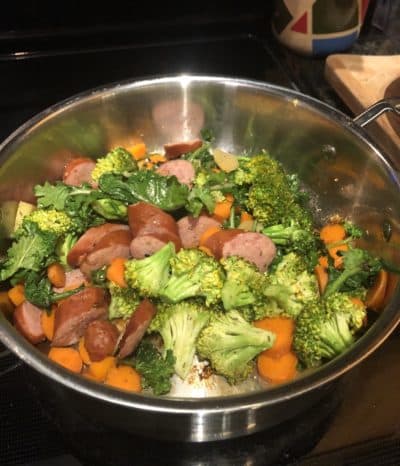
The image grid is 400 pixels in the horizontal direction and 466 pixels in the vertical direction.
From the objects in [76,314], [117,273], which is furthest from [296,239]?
[76,314]

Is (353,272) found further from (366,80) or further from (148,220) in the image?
(366,80)

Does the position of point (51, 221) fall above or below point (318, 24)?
below

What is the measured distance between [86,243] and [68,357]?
0.25 metres

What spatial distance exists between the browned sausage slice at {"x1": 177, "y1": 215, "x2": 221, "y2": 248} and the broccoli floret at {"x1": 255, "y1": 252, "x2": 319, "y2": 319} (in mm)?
189

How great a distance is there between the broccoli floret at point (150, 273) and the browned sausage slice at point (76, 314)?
0.08 meters

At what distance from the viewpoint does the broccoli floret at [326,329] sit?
1.03 metres

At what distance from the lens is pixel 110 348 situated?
103cm

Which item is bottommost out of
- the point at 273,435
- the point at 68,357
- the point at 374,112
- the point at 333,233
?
the point at 273,435

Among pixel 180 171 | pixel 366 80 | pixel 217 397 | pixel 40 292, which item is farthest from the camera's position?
pixel 366 80

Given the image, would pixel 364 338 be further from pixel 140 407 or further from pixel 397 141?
pixel 397 141

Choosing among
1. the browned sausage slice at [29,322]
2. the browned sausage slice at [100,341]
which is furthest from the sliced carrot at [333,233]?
the browned sausage slice at [29,322]

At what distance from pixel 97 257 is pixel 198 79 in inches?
22.4

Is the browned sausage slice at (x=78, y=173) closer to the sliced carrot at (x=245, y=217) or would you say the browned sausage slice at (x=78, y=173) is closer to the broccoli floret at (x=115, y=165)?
the broccoli floret at (x=115, y=165)

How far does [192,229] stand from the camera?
48.6 inches
